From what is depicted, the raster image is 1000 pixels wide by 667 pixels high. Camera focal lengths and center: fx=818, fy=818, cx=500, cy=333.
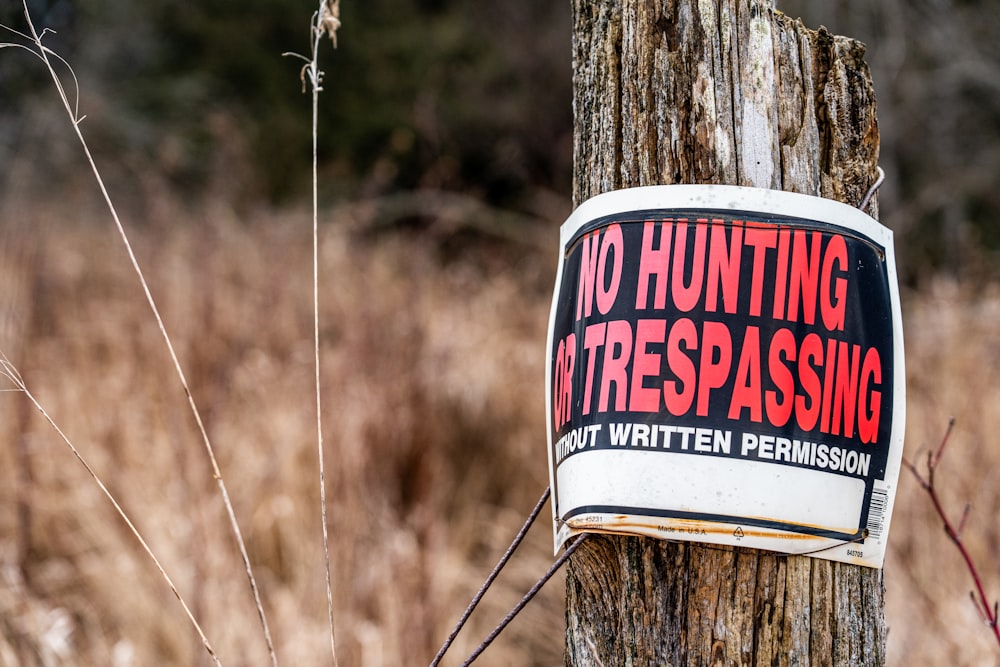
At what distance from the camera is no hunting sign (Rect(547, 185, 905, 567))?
771mm

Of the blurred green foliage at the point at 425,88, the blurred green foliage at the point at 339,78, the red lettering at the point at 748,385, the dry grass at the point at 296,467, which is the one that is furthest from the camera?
the blurred green foliage at the point at 339,78

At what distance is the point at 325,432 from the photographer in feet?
10.2

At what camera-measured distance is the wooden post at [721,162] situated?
80 cm

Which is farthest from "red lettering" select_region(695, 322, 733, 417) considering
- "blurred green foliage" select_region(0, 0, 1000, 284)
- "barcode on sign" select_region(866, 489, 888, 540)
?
"blurred green foliage" select_region(0, 0, 1000, 284)

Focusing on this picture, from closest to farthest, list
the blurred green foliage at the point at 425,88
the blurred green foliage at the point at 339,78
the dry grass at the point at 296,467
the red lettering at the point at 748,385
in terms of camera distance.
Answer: the red lettering at the point at 748,385
the dry grass at the point at 296,467
the blurred green foliage at the point at 425,88
the blurred green foliage at the point at 339,78

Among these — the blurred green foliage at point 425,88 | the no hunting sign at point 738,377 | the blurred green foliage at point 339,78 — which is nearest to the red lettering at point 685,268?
the no hunting sign at point 738,377

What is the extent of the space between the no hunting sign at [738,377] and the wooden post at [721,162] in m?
0.04

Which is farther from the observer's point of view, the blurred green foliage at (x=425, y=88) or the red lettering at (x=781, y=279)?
the blurred green foliage at (x=425, y=88)

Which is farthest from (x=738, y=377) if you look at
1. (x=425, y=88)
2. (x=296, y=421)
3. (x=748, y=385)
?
(x=425, y=88)

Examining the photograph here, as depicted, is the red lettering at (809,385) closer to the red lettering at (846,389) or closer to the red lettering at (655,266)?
the red lettering at (846,389)

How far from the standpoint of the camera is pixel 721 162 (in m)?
0.83

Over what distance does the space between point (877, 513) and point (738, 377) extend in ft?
0.70

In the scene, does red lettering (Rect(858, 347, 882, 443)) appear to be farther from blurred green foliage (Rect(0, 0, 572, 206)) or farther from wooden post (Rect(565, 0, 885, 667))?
blurred green foliage (Rect(0, 0, 572, 206))

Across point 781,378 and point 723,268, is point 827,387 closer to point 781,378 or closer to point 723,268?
point 781,378
